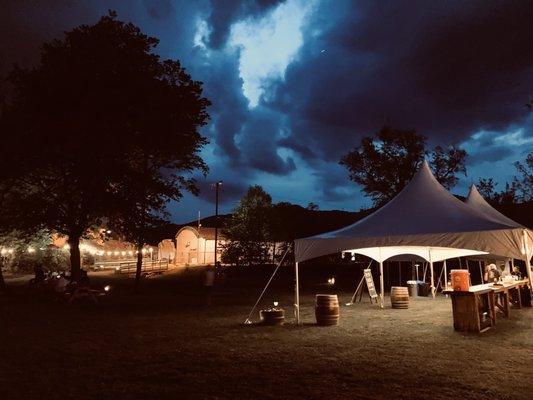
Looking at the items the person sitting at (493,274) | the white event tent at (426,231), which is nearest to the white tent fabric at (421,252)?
the person sitting at (493,274)

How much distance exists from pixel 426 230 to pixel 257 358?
19.4 ft

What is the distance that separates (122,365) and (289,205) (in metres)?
37.0

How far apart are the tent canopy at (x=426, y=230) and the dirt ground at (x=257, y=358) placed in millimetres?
2093

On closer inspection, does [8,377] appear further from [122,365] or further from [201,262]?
[201,262]

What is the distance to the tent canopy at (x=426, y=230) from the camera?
10312 mm

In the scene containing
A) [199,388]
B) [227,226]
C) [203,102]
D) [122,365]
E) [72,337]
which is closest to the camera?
[199,388]

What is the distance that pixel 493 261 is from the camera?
20656 millimetres

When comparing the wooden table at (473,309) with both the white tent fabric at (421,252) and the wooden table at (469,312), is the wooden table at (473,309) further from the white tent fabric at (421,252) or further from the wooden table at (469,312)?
the white tent fabric at (421,252)

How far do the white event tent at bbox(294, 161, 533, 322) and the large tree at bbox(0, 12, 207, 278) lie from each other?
39.2 ft

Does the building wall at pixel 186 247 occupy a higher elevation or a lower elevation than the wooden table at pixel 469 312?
higher

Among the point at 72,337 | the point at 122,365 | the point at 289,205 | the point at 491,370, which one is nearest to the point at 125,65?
the point at 72,337

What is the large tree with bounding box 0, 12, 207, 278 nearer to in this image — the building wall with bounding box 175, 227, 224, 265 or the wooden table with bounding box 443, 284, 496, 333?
the wooden table with bounding box 443, 284, 496, 333

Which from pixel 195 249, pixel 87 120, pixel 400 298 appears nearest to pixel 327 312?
pixel 400 298

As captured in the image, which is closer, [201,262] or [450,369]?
[450,369]
